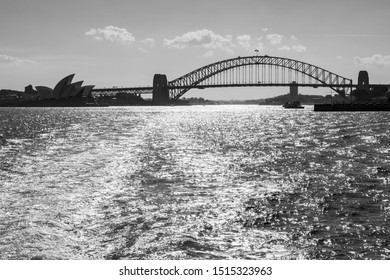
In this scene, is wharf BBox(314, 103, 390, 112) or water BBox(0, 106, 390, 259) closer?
water BBox(0, 106, 390, 259)

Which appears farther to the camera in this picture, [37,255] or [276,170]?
[276,170]

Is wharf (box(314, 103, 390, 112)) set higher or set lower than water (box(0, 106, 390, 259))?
higher

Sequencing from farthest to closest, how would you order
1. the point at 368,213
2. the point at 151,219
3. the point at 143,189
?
the point at 143,189
the point at 368,213
the point at 151,219

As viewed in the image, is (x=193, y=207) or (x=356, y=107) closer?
(x=193, y=207)

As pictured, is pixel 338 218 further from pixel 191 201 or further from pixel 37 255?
pixel 37 255

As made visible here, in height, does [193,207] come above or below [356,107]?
below

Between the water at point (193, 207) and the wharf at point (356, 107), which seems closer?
the water at point (193, 207)

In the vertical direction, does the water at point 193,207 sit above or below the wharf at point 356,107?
below
